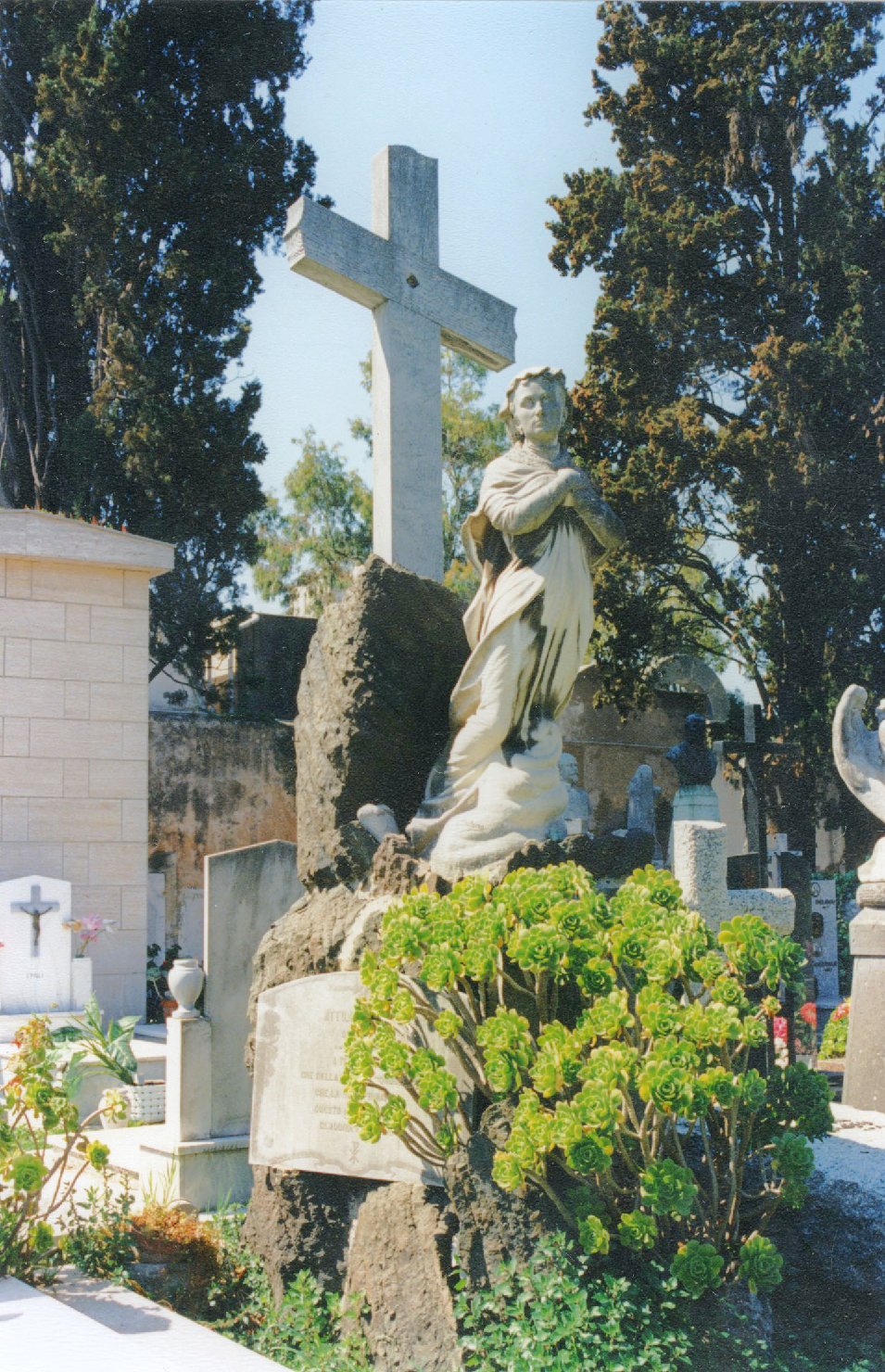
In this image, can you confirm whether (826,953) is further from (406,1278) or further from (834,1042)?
(406,1278)

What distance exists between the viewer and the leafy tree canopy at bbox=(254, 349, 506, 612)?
71.9 feet

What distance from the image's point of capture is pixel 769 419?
52.1 ft

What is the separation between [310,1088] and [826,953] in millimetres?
9974

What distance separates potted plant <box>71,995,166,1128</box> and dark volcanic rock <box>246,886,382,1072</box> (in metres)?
2.65

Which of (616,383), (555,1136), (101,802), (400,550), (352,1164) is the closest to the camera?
(555,1136)

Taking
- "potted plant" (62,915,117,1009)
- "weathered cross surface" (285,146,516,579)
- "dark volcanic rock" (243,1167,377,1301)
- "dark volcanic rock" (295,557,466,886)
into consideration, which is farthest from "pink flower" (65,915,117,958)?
"dark volcanic rock" (243,1167,377,1301)

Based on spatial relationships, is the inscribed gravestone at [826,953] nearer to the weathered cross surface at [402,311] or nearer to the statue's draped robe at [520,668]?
the weathered cross surface at [402,311]

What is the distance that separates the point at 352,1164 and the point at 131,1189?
1937mm

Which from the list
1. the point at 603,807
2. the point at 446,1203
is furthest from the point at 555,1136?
the point at 603,807

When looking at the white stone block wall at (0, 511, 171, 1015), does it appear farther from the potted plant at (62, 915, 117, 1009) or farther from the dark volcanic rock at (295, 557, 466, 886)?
the dark volcanic rock at (295, 557, 466, 886)

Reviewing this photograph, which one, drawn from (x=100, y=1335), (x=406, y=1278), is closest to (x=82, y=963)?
(x=406, y=1278)

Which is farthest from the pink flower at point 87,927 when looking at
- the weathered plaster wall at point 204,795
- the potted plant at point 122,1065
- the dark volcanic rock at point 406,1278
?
the dark volcanic rock at point 406,1278

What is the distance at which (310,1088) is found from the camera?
15.6 feet

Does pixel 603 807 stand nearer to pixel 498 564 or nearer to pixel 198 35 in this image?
pixel 198 35
